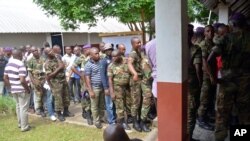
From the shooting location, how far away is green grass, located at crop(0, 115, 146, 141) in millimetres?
6656

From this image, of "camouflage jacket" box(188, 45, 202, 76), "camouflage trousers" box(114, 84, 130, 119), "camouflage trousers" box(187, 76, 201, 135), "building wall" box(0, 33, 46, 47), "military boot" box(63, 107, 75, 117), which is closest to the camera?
"camouflage trousers" box(187, 76, 201, 135)

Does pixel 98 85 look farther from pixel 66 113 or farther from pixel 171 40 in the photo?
pixel 171 40

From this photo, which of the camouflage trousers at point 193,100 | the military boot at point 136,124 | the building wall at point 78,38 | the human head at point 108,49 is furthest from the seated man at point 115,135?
the building wall at point 78,38

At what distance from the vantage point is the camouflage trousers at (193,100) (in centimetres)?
520

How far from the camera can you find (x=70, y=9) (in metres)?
13.7

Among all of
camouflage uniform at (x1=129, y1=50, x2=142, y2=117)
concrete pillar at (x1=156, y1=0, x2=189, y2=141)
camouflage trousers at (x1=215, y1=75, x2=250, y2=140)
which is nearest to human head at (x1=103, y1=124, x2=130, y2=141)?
concrete pillar at (x1=156, y1=0, x2=189, y2=141)

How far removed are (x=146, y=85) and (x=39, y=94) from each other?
354 cm

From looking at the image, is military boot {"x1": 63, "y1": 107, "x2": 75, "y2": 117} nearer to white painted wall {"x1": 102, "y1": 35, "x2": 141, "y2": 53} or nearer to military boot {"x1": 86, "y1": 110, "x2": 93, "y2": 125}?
military boot {"x1": 86, "y1": 110, "x2": 93, "y2": 125}

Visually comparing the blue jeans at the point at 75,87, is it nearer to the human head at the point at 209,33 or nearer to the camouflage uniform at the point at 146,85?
the camouflage uniform at the point at 146,85

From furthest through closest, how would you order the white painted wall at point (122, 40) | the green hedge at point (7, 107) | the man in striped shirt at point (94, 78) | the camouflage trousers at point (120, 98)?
the white painted wall at point (122, 40) → the green hedge at point (7, 107) → the man in striped shirt at point (94, 78) → the camouflage trousers at point (120, 98)

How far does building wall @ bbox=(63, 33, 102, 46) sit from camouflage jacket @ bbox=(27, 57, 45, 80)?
1601 cm

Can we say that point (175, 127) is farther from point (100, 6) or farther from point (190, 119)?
point (100, 6)

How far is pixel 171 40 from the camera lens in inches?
161

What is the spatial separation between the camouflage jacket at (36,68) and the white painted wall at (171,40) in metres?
4.91
